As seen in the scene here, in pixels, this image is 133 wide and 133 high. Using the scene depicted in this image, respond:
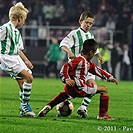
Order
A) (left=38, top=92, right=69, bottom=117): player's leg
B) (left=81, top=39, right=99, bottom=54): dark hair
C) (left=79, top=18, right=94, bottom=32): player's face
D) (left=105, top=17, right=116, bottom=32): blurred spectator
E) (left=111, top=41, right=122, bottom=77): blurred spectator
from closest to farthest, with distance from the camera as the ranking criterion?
(left=81, top=39, right=99, bottom=54): dark hair < (left=38, top=92, right=69, bottom=117): player's leg < (left=79, top=18, right=94, bottom=32): player's face < (left=111, top=41, right=122, bottom=77): blurred spectator < (left=105, top=17, right=116, bottom=32): blurred spectator

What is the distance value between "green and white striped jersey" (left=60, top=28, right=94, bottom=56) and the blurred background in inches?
747

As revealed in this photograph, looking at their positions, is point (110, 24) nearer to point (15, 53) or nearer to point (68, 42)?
point (68, 42)

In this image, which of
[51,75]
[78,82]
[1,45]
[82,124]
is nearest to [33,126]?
[82,124]

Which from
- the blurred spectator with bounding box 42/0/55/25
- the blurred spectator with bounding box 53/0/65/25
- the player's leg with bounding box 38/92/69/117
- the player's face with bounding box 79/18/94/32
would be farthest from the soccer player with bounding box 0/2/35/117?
the blurred spectator with bounding box 53/0/65/25

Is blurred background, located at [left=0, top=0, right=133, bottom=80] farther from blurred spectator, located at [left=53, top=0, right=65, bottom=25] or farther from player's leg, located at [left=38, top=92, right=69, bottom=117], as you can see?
player's leg, located at [left=38, top=92, right=69, bottom=117]

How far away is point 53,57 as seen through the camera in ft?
102

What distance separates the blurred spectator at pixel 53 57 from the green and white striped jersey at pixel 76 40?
57.6 feet

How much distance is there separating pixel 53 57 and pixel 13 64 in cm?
1996

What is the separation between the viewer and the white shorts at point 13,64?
11.2m

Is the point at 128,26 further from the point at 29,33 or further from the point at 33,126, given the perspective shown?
the point at 33,126

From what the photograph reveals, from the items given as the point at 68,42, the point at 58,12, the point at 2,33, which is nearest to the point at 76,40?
the point at 68,42

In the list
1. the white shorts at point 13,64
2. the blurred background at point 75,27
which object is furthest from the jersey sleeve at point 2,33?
the blurred background at point 75,27

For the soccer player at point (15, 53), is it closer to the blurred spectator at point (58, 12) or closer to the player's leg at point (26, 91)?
the player's leg at point (26, 91)

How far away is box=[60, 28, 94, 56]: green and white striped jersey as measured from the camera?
12.5 m
